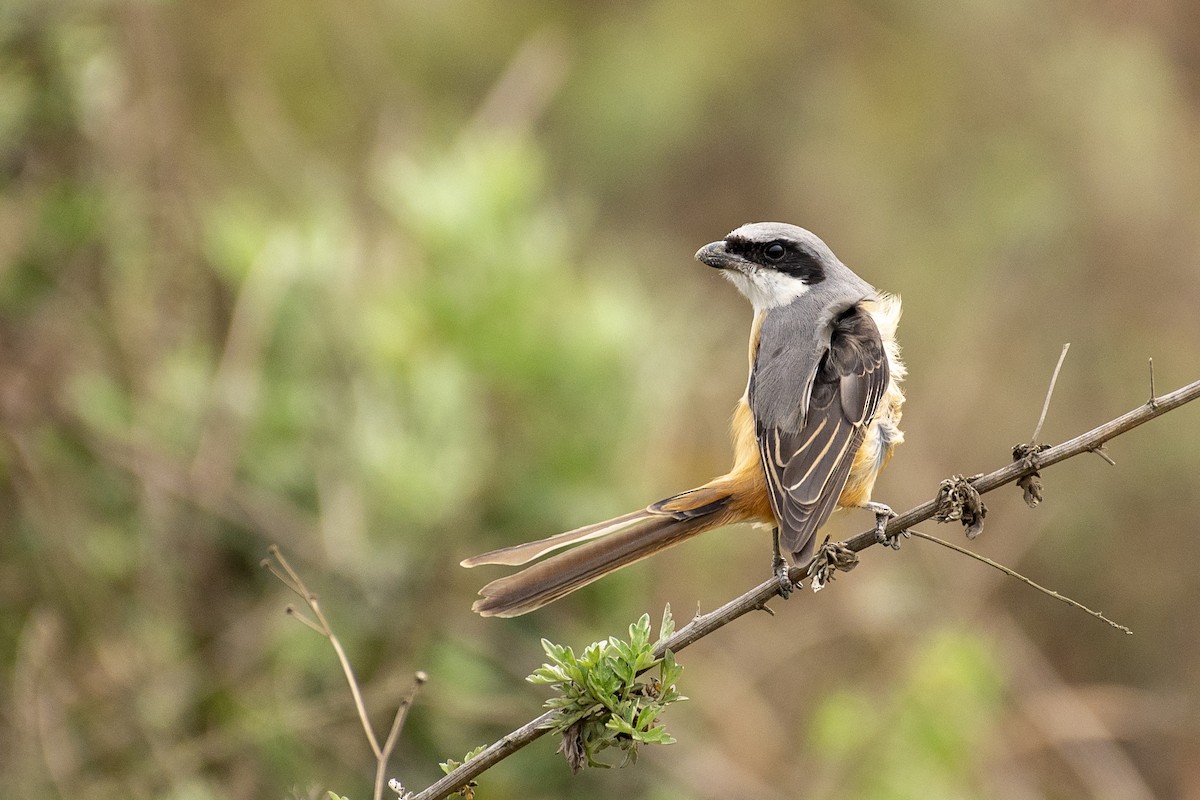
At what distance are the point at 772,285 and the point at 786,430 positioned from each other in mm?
654

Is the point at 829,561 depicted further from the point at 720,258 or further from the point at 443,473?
the point at 443,473

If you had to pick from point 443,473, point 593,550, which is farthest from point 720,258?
point 443,473

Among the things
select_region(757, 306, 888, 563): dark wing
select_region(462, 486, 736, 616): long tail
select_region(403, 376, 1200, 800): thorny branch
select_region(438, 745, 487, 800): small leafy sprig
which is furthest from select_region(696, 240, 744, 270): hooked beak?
select_region(438, 745, 487, 800): small leafy sprig

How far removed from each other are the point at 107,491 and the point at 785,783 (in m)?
3.12

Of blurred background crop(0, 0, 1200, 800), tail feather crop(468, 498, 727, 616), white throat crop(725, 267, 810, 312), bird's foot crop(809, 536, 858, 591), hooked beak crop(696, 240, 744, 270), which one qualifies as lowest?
blurred background crop(0, 0, 1200, 800)

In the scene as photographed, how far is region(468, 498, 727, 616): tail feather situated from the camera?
2814 millimetres

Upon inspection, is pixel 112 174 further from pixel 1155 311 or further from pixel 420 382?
pixel 1155 311

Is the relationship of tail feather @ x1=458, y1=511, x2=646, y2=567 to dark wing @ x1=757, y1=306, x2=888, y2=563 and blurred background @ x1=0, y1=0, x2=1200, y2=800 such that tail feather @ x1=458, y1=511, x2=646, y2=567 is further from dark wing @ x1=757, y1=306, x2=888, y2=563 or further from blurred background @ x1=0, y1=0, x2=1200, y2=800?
blurred background @ x1=0, y1=0, x2=1200, y2=800

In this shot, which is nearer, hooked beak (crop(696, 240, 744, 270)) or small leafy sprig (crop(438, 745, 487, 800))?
small leafy sprig (crop(438, 745, 487, 800))

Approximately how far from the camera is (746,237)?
12.6ft

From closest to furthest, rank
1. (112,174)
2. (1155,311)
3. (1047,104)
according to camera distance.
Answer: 1. (112,174)
2. (1155,311)
3. (1047,104)

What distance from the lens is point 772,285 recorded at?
12.7 ft

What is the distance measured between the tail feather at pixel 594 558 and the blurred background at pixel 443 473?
780mm

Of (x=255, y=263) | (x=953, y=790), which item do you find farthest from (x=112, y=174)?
(x=953, y=790)
